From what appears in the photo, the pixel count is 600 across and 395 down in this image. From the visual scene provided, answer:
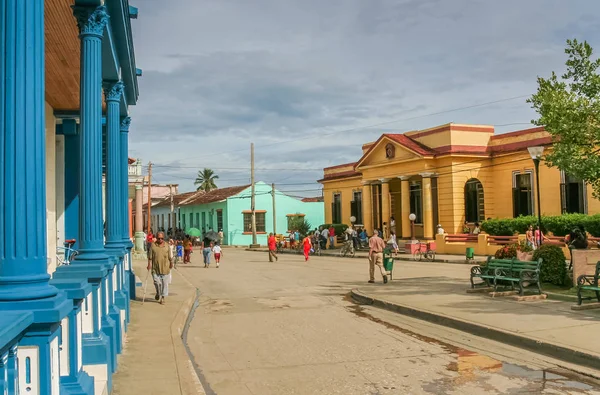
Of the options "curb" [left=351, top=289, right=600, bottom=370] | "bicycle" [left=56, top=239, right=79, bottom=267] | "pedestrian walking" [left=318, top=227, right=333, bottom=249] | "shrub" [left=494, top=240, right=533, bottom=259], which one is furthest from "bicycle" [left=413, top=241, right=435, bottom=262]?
"bicycle" [left=56, top=239, right=79, bottom=267]

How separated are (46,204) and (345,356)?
14.7ft

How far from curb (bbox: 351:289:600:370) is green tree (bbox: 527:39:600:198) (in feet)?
14.5

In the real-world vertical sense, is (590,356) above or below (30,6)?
below

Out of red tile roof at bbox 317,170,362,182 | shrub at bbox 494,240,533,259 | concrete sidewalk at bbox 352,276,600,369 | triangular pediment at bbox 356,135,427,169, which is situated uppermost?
triangular pediment at bbox 356,135,427,169

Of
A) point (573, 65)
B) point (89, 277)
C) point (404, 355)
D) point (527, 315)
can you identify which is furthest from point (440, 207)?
point (89, 277)

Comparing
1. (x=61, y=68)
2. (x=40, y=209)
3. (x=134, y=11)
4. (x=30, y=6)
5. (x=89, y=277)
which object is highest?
(x=134, y=11)

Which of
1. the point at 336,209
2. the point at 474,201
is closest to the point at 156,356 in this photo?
the point at 474,201

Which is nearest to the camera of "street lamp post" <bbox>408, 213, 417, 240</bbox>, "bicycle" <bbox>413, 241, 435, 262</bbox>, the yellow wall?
"bicycle" <bbox>413, 241, 435, 262</bbox>

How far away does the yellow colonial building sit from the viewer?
3052cm

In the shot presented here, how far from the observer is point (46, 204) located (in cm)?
718

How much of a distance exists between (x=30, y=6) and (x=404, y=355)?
679 cm

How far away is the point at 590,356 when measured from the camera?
7.79 metres

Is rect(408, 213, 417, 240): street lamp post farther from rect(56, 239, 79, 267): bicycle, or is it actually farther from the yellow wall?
rect(56, 239, 79, 267): bicycle

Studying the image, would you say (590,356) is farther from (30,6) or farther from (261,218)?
(261,218)
